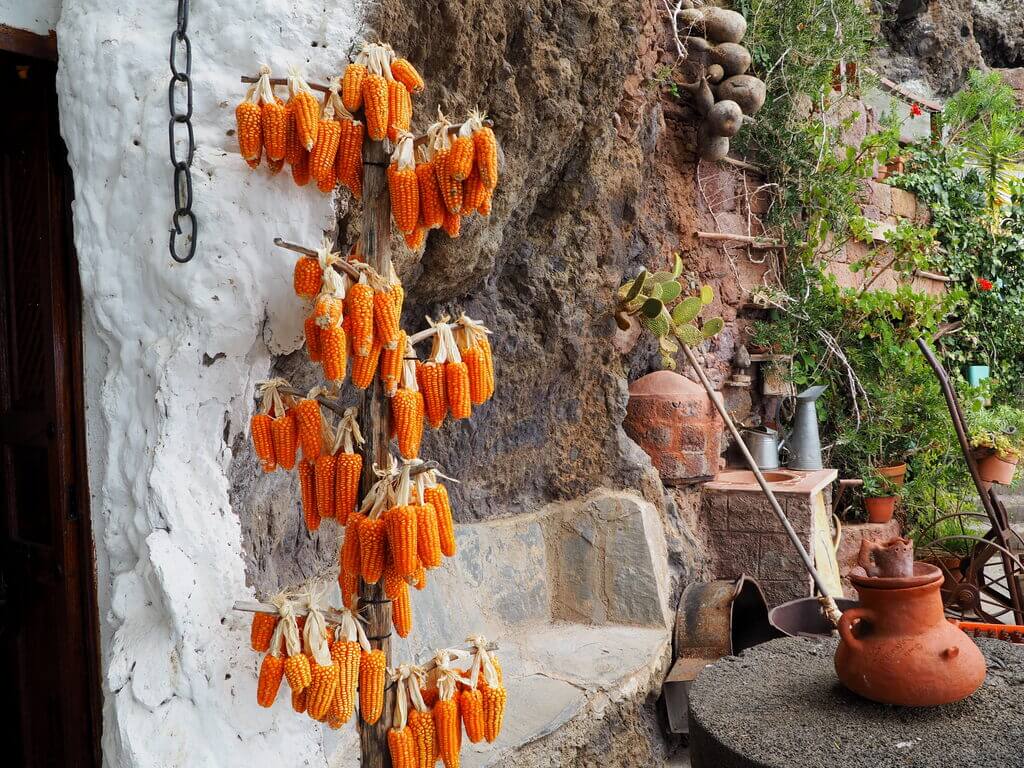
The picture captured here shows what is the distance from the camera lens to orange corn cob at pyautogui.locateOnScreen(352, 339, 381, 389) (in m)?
1.95

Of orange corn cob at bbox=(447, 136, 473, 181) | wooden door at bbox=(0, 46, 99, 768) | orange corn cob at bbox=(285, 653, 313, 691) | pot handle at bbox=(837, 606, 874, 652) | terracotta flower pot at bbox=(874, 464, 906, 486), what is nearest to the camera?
orange corn cob at bbox=(285, 653, 313, 691)

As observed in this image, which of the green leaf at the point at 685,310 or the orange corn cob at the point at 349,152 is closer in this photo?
the orange corn cob at the point at 349,152

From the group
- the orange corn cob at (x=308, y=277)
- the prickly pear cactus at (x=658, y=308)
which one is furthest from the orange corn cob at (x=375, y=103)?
the prickly pear cactus at (x=658, y=308)

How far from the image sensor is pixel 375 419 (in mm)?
2117

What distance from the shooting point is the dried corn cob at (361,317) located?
194 cm

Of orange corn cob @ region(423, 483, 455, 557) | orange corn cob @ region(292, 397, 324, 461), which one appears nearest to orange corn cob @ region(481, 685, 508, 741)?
orange corn cob @ region(423, 483, 455, 557)

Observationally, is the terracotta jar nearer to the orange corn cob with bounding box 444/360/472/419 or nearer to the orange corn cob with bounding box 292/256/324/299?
the orange corn cob with bounding box 444/360/472/419

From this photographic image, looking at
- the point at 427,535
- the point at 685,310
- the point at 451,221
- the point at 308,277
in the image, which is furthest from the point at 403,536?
the point at 685,310

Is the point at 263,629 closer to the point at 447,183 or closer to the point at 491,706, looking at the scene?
the point at 491,706

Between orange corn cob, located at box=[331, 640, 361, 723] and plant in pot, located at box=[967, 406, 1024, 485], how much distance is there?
188 inches

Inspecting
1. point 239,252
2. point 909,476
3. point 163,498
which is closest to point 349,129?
point 239,252

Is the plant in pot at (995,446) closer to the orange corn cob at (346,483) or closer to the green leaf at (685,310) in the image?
the green leaf at (685,310)

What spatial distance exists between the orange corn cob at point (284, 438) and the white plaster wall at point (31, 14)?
136cm

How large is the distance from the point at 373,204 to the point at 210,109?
0.56m
